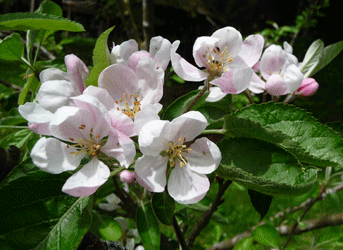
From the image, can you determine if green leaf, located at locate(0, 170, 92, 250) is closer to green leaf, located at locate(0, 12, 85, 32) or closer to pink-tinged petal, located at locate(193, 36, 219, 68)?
green leaf, located at locate(0, 12, 85, 32)

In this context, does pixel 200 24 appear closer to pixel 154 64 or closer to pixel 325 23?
pixel 325 23

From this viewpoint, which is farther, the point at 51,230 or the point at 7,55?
Answer: the point at 7,55

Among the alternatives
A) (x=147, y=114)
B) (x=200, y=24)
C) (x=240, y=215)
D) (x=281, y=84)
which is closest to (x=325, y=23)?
(x=200, y=24)

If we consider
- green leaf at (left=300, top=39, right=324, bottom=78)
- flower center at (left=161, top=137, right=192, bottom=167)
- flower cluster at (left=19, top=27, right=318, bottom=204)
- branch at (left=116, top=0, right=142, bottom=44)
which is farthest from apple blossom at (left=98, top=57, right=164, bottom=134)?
branch at (left=116, top=0, right=142, bottom=44)

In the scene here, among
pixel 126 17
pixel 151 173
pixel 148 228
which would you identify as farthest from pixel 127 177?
pixel 126 17

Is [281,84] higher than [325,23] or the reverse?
higher

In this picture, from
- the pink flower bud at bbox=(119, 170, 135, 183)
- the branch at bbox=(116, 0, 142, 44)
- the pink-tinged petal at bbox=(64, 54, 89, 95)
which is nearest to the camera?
the pink-tinged petal at bbox=(64, 54, 89, 95)
